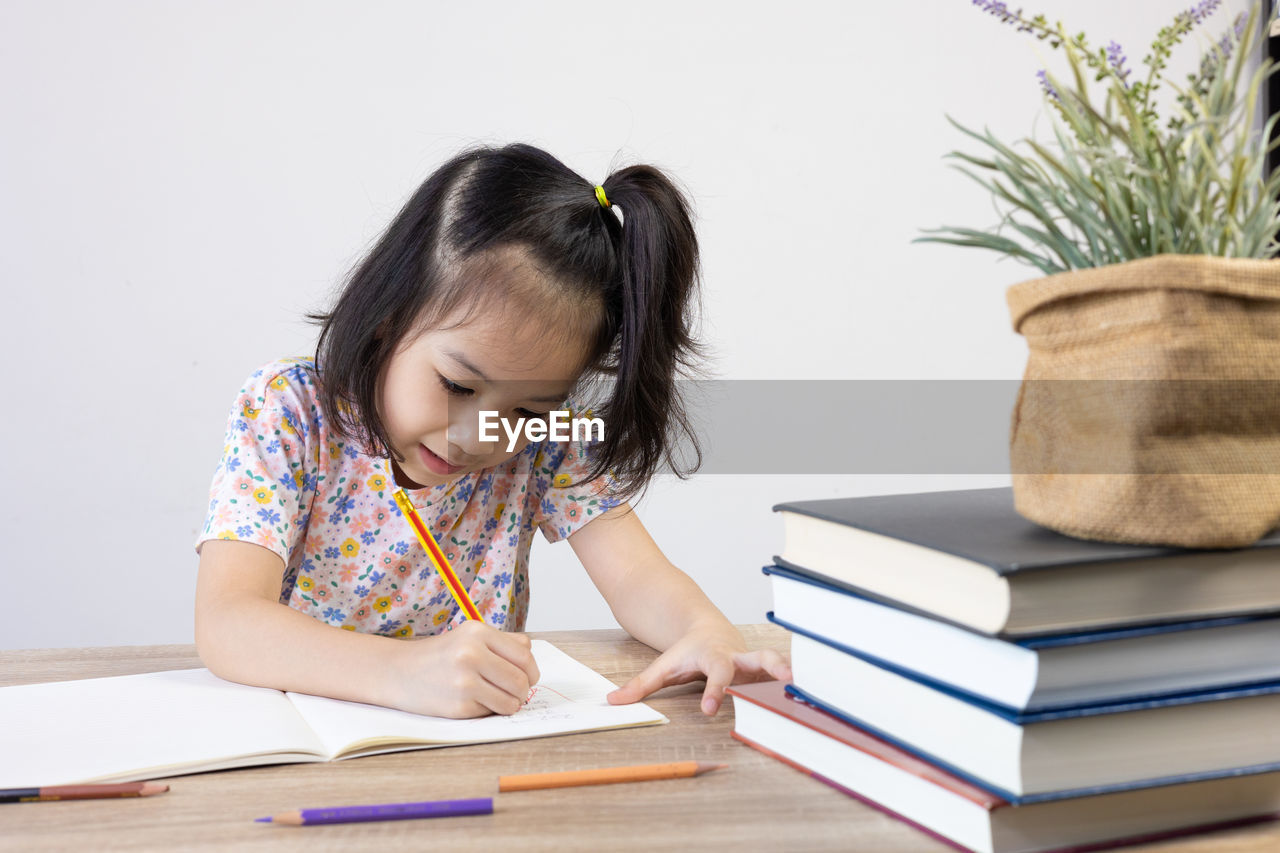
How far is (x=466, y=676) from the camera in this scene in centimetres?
56

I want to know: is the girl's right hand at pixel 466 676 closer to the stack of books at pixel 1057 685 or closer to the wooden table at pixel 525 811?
the wooden table at pixel 525 811

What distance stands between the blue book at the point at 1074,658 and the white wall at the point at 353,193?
1.43 metres

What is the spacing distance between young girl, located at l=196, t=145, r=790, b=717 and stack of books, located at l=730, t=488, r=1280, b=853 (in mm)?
226

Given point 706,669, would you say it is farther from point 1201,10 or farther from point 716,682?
point 1201,10

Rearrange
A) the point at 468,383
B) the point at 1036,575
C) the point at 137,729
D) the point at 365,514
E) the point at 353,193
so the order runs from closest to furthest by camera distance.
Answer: the point at 1036,575 → the point at 137,729 → the point at 468,383 → the point at 365,514 → the point at 353,193

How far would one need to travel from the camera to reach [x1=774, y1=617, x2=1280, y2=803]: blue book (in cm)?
35

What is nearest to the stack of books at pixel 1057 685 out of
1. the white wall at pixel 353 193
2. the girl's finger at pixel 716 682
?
the girl's finger at pixel 716 682

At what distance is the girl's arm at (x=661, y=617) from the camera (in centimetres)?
61

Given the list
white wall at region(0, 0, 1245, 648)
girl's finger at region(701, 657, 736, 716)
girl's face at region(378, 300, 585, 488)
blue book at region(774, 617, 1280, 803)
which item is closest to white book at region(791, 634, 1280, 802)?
blue book at region(774, 617, 1280, 803)

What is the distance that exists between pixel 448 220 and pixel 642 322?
179mm

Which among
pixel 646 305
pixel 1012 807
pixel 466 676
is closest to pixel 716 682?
pixel 466 676

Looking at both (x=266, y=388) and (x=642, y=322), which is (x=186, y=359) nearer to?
(x=266, y=388)

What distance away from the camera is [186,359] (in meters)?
1.70

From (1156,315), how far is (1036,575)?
99mm
